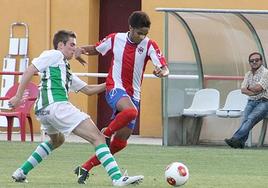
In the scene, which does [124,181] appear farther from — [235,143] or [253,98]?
[253,98]

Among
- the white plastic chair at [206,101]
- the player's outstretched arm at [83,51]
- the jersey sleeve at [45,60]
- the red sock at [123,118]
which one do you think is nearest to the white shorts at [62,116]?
the jersey sleeve at [45,60]

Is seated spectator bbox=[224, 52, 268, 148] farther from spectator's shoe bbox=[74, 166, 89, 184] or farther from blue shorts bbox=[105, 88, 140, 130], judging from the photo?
spectator's shoe bbox=[74, 166, 89, 184]

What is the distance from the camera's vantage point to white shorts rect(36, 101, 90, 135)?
11.2m

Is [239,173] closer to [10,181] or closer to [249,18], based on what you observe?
[10,181]

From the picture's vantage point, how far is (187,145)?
1984cm

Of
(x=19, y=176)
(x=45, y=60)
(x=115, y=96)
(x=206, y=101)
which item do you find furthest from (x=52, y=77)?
(x=206, y=101)

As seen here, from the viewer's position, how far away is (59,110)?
37.0 feet

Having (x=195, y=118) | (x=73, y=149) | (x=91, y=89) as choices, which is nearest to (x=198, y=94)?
(x=195, y=118)

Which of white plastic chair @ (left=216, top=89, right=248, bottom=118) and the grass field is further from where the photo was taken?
white plastic chair @ (left=216, top=89, right=248, bottom=118)

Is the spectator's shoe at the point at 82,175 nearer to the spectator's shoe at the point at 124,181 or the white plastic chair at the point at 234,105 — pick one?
the spectator's shoe at the point at 124,181

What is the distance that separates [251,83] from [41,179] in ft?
25.9

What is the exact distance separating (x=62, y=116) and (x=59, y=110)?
0.08 metres

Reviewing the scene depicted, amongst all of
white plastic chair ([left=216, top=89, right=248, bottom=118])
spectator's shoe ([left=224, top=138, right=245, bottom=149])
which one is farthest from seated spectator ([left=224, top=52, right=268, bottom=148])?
white plastic chair ([left=216, top=89, right=248, bottom=118])

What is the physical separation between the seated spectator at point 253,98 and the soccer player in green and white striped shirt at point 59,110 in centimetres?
772
